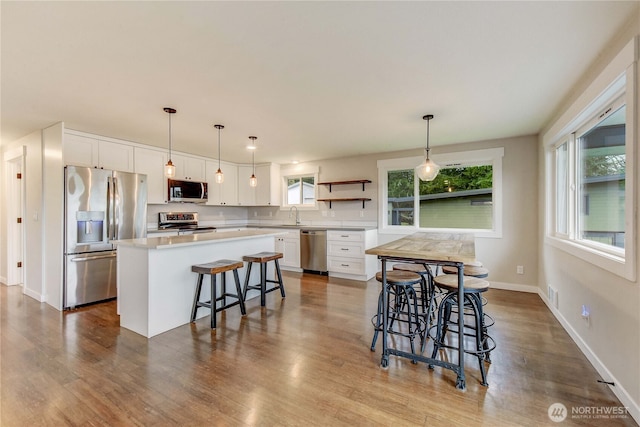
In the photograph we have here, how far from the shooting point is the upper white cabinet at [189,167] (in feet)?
16.5

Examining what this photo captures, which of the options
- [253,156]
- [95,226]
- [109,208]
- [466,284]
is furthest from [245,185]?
[466,284]

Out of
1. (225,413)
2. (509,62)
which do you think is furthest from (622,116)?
(225,413)

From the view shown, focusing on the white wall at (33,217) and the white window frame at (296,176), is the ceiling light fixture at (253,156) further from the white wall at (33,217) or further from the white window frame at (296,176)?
the white wall at (33,217)

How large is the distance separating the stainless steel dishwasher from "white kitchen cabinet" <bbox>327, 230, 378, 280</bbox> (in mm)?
99

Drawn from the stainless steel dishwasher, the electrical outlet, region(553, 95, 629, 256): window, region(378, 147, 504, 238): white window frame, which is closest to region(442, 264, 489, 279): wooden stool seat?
region(553, 95, 629, 256): window

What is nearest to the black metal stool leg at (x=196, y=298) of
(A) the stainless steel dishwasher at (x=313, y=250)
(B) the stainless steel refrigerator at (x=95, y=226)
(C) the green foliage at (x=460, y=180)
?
(B) the stainless steel refrigerator at (x=95, y=226)

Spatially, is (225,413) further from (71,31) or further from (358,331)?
(71,31)

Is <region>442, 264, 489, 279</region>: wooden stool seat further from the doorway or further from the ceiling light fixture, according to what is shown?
the doorway

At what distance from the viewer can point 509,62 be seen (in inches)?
80.7

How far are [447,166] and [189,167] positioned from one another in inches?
179

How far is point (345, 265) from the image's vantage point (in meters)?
4.93

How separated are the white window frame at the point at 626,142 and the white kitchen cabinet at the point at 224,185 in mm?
5356

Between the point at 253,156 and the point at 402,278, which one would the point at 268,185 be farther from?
the point at 402,278

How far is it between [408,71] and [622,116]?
1527 mm
